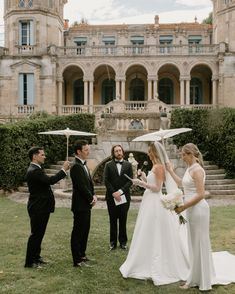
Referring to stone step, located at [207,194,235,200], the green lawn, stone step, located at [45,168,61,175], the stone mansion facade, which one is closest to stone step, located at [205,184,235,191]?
stone step, located at [207,194,235,200]

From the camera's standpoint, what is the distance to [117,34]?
38781mm

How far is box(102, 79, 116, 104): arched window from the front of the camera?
37000mm

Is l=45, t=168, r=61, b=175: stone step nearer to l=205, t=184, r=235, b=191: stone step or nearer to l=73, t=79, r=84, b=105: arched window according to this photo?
l=205, t=184, r=235, b=191: stone step

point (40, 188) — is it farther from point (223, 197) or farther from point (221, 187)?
point (221, 187)

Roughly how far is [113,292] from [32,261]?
1.72m

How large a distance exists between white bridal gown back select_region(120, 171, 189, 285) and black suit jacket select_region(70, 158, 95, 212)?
908 millimetres

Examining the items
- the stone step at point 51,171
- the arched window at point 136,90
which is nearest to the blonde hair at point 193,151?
the stone step at point 51,171

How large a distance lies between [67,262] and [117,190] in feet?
5.56

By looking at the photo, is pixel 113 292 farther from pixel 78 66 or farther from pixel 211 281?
pixel 78 66

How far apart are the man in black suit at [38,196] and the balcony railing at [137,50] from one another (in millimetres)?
27388

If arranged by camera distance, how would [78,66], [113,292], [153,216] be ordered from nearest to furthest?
[113,292] → [153,216] → [78,66]

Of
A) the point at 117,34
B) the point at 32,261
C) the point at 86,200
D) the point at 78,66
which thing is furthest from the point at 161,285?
the point at 117,34

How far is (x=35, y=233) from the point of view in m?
6.59

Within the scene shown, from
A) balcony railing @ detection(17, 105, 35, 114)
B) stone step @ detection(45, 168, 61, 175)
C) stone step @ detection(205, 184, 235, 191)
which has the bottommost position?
stone step @ detection(205, 184, 235, 191)
